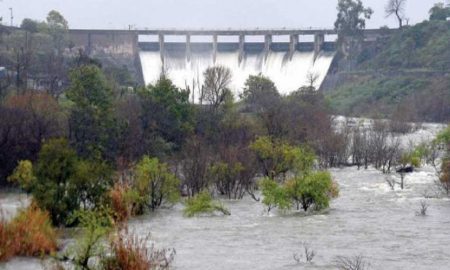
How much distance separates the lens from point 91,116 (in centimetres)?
4647

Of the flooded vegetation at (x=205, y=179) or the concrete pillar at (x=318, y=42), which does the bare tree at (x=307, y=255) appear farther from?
the concrete pillar at (x=318, y=42)

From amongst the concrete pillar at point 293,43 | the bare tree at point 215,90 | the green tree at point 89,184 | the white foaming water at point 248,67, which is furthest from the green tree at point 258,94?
the green tree at point 89,184

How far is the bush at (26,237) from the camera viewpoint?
23.8 m

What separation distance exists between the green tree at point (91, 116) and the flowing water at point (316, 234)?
11371 mm

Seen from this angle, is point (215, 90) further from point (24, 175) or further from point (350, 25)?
point (350, 25)

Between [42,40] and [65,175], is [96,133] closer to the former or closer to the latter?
[65,175]

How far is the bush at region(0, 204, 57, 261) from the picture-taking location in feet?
78.2

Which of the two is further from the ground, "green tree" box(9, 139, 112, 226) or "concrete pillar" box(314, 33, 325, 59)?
"concrete pillar" box(314, 33, 325, 59)

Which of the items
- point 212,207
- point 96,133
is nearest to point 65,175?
point 212,207

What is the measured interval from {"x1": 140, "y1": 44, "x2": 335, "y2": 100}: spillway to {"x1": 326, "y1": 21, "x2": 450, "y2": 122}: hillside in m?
3.73

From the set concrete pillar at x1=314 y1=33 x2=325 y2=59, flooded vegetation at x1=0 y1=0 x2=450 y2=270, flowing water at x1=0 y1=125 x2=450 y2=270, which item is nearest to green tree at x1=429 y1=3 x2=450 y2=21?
concrete pillar at x1=314 y1=33 x2=325 y2=59

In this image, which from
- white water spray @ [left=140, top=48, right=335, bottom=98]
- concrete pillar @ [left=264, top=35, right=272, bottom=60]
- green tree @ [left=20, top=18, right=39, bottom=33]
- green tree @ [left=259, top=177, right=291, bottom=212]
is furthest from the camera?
concrete pillar @ [left=264, top=35, right=272, bottom=60]

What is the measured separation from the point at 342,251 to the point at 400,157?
21803mm

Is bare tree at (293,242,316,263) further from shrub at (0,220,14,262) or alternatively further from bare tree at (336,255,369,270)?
shrub at (0,220,14,262)
